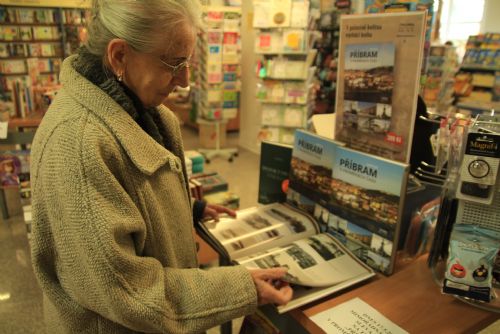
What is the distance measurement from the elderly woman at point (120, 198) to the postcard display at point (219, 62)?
171 inches

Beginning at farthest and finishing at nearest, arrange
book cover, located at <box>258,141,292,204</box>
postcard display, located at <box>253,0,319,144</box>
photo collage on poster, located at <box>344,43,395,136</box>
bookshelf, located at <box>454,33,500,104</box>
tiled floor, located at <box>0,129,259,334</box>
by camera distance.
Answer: bookshelf, located at <box>454,33,500,104</box> → postcard display, located at <box>253,0,319,144</box> → tiled floor, located at <box>0,129,259,334</box> → book cover, located at <box>258,141,292,204</box> → photo collage on poster, located at <box>344,43,395,136</box>

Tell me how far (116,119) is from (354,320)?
0.76m

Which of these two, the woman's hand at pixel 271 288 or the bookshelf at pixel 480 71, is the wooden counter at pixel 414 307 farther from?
the bookshelf at pixel 480 71

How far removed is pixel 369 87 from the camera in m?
1.32

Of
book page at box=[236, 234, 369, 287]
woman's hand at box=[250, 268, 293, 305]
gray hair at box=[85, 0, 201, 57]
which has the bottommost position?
book page at box=[236, 234, 369, 287]

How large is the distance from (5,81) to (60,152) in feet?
21.4

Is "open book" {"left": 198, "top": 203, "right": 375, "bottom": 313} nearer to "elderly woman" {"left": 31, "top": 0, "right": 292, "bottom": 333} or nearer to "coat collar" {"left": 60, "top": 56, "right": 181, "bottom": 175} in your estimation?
"elderly woman" {"left": 31, "top": 0, "right": 292, "bottom": 333}

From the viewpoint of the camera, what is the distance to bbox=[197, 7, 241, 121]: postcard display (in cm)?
512

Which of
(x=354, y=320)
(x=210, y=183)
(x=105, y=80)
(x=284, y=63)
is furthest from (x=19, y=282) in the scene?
(x=284, y=63)

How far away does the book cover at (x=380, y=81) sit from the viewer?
120cm

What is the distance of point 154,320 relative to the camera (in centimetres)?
85

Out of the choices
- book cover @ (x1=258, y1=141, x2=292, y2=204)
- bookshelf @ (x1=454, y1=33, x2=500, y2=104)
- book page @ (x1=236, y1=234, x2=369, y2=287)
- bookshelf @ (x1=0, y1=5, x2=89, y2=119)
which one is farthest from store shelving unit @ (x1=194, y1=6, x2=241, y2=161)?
book page @ (x1=236, y1=234, x2=369, y2=287)

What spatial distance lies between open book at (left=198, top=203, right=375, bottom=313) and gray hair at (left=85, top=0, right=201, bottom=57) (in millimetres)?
683

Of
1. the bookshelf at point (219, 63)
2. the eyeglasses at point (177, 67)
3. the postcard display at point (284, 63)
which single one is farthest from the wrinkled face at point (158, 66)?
the bookshelf at point (219, 63)
